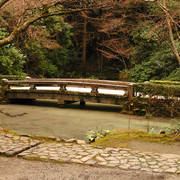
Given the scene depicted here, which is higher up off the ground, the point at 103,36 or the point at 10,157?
the point at 103,36

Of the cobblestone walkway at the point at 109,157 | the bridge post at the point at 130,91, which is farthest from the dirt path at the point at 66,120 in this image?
the cobblestone walkway at the point at 109,157

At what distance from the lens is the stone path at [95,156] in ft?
15.8

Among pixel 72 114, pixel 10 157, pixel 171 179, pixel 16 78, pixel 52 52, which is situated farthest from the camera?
pixel 52 52

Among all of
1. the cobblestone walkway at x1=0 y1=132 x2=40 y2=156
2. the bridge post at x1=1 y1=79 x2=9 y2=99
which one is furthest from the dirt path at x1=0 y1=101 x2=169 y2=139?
the cobblestone walkway at x1=0 y1=132 x2=40 y2=156

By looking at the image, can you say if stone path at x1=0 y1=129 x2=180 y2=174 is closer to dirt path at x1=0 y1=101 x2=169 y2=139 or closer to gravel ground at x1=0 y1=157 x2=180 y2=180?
gravel ground at x1=0 y1=157 x2=180 y2=180

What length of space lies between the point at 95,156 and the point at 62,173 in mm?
983

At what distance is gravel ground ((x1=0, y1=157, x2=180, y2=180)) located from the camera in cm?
438

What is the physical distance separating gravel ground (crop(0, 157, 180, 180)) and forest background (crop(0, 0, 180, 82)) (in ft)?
30.5

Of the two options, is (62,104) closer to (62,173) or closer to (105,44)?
(62,173)

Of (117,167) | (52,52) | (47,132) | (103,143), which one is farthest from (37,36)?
(117,167)

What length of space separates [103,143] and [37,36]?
18.5m

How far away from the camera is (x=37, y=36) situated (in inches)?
923

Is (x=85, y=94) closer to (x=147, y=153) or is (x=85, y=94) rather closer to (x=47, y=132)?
(x=47, y=132)

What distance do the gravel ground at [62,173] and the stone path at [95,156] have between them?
0.19 m
